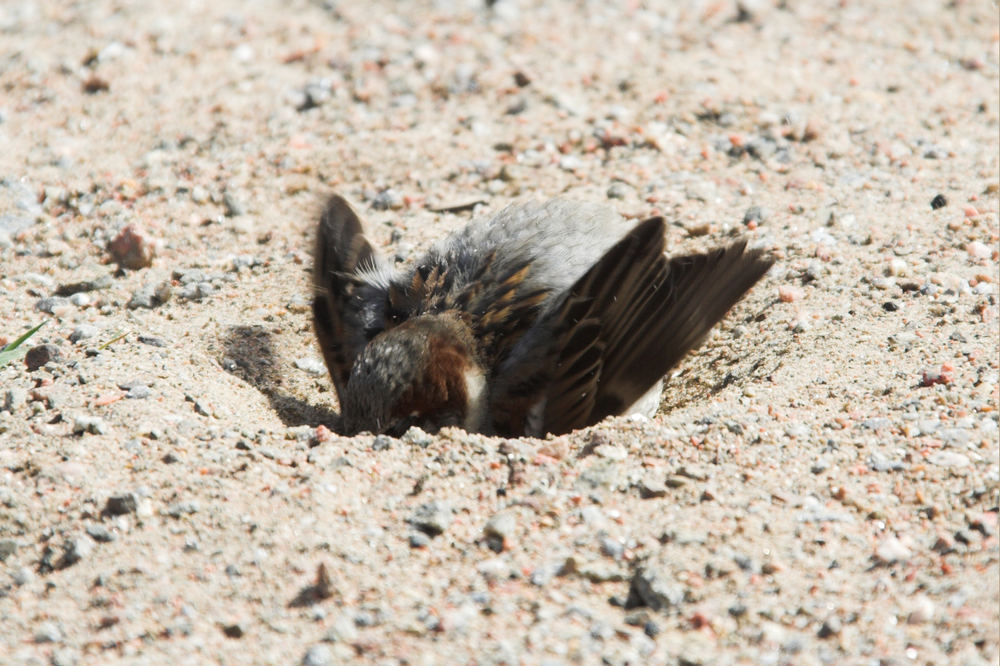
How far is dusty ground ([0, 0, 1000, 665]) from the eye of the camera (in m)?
3.36

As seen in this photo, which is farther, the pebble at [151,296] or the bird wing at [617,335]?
the pebble at [151,296]

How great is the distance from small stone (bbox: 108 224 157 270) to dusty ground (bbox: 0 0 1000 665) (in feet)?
0.19

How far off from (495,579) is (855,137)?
413cm

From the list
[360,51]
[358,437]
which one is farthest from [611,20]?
[358,437]

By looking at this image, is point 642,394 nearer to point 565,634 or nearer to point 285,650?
point 565,634

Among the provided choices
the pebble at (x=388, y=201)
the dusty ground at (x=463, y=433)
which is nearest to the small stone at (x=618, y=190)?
the dusty ground at (x=463, y=433)

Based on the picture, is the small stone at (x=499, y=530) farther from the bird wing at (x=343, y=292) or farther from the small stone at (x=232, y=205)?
the small stone at (x=232, y=205)

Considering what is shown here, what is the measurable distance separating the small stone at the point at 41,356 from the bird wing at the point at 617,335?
72.2 inches

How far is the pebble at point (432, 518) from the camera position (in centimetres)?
369

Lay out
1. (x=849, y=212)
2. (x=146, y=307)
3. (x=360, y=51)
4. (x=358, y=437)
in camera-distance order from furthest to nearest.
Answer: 1. (x=360, y=51)
2. (x=849, y=212)
3. (x=146, y=307)
4. (x=358, y=437)

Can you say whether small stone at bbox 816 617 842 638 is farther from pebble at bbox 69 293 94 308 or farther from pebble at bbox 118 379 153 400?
pebble at bbox 69 293 94 308

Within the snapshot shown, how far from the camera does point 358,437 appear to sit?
14.1 ft

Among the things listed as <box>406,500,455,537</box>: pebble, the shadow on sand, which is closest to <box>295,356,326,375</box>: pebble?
the shadow on sand

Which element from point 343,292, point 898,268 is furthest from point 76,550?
point 898,268
